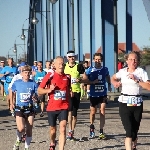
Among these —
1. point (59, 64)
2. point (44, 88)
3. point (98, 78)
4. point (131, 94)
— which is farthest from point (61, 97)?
point (98, 78)

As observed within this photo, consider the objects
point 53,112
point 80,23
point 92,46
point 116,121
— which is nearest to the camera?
point 53,112

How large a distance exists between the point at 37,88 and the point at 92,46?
32.7 metres

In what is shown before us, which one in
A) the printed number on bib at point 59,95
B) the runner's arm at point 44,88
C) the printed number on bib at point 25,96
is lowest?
the printed number on bib at point 25,96

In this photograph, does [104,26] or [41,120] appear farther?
[104,26]

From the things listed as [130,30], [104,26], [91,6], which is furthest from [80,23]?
[104,26]

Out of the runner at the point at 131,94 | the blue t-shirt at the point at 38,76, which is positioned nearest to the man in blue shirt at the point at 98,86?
the runner at the point at 131,94

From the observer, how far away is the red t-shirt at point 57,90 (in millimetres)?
8633

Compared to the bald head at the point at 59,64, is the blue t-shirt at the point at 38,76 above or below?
below

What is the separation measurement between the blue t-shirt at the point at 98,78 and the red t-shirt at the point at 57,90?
7.58ft

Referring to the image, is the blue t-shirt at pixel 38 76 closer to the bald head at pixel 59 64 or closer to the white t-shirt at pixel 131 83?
the bald head at pixel 59 64

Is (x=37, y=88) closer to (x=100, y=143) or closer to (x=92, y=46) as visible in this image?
(x=100, y=143)

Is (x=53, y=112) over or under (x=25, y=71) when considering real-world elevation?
under

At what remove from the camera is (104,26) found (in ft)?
89.1

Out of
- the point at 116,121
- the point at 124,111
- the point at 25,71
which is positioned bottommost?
the point at 116,121
